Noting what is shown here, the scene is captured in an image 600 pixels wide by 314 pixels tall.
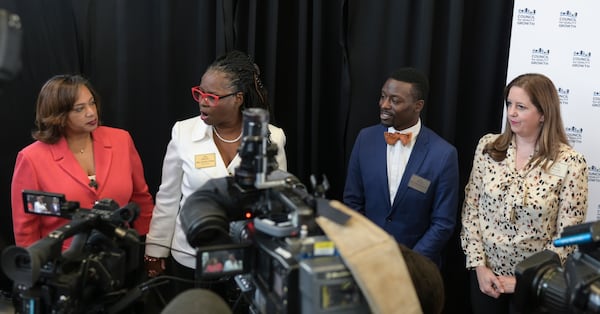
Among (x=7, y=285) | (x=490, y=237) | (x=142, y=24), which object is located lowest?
(x=7, y=285)

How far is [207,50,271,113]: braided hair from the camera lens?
2221 mm


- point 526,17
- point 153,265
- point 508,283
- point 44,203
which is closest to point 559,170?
point 508,283

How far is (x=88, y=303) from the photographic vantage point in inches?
54.0

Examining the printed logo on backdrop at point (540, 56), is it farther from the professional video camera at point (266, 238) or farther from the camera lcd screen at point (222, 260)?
the camera lcd screen at point (222, 260)

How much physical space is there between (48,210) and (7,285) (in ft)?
5.84

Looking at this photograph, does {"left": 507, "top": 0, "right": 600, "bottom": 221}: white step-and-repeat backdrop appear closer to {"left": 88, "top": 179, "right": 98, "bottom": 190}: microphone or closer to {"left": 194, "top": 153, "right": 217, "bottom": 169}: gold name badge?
{"left": 194, "top": 153, "right": 217, "bottom": 169}: gold name badge

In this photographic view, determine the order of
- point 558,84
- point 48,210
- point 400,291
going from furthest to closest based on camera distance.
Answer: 1. point 558,84
2. point 48,210
3. point 400,291

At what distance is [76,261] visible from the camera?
1356 millimetres

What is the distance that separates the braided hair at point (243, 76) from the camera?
2.22 metres

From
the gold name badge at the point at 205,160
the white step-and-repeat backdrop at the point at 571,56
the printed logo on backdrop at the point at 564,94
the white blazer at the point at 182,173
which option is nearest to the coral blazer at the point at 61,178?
the white blazer at the point at 182,173

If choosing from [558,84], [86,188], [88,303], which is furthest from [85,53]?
[558,84]

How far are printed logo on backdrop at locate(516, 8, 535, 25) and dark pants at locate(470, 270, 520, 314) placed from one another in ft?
4.43

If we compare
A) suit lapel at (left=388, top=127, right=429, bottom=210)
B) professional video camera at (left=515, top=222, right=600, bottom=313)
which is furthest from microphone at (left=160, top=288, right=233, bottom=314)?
suit lapel at (left=388, top=127, right=429, bottom=210)

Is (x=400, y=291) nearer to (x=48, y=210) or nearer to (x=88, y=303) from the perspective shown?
(x=88, y=303)
